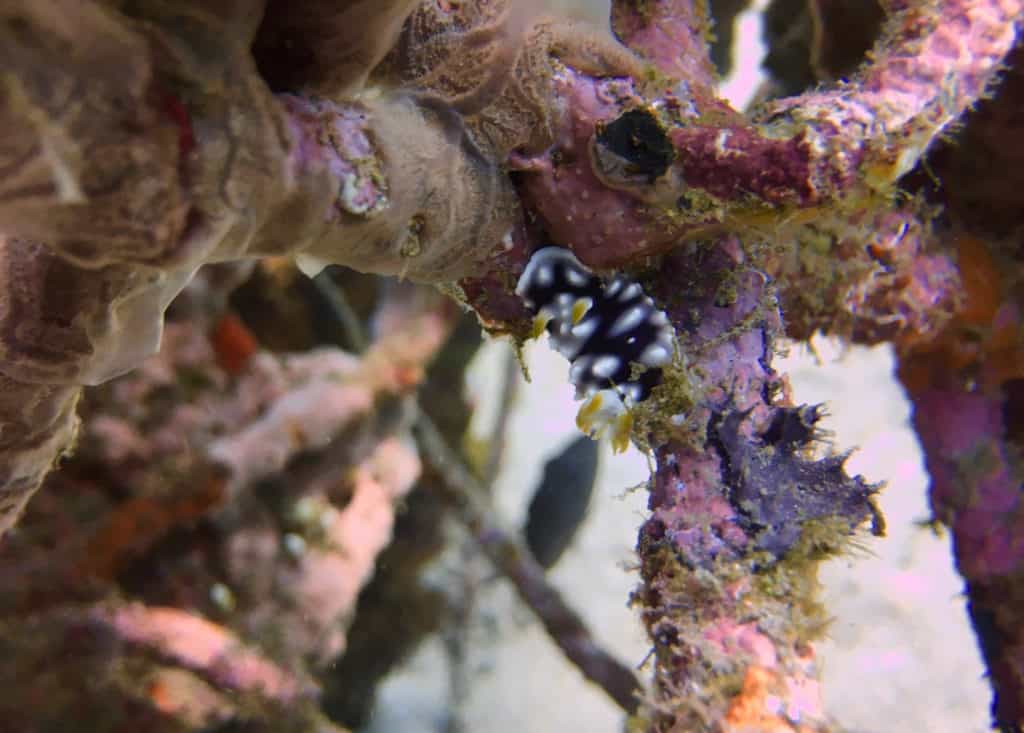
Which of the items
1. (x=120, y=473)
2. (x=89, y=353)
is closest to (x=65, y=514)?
(x=120, y=473)

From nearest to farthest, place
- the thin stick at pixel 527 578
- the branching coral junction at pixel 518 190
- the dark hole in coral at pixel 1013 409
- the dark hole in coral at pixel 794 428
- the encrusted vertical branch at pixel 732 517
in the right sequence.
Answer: the branching coral junction at pixel 518 190 < the encrusted vertical branch at pixel 732 517 < the dark hole in coral at pixel 794 428 < the dark hole in coral at pixel 1013 409 < the thin stick at pixel 527 578

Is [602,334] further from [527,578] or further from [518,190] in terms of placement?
[527,578]

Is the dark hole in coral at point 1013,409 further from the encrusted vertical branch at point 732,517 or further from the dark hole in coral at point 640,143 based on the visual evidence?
the dark hole in coral at point 640,143

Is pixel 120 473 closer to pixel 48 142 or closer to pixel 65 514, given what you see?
pixel 65 514

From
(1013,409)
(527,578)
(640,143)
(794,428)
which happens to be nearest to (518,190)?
(640,143)

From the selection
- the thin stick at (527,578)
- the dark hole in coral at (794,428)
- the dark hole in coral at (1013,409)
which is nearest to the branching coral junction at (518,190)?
the dark hole in coral at (794,428)

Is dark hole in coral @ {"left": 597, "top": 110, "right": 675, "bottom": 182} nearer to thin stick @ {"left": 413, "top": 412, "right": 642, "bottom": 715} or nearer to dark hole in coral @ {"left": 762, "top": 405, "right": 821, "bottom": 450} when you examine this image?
dark hole in coral @ {"left": 762, "top": 405, "right": 821, "bottom": 450}

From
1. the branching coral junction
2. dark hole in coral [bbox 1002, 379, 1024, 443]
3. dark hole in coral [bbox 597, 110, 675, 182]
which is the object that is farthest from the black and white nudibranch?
dark hole in coral [bbox 1002, 379, 1024, 443]
